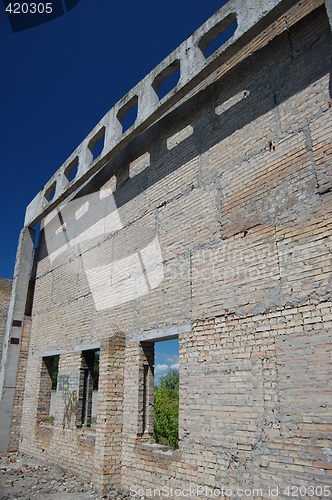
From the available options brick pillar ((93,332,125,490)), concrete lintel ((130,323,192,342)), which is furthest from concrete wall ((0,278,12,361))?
concrete lintel ((130,323,192,342))

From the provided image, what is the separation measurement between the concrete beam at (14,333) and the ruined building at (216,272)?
0.88m

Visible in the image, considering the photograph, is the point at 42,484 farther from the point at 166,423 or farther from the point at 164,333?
the point at 166,423

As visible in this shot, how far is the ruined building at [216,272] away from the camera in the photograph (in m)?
4.14

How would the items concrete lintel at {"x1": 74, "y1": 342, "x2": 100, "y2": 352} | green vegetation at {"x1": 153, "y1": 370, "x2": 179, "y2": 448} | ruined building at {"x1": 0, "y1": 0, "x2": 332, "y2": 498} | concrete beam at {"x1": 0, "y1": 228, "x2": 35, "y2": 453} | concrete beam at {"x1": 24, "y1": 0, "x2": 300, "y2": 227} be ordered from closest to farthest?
ruined building at {"x1": 0, "y1": 0, "x2": 332, "y2": 498}, concrete beam at {"x1": 24, "y1": 0, "x2": 300, "y2": 227}, concrete lintel at {"x1": 74, "y1": 342, "x2": 100, "y2": 352}, concrete beam at {"x1": 0, "y1": 228, "x2": 35, "y2": 453}, green vegetation at {"x1": 153, "y1": 370, "x2": 179, "y2": 448}

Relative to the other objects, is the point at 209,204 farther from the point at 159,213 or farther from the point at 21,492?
the point at 21,492

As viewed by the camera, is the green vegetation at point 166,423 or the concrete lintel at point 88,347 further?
the green vegetation at point 166,423

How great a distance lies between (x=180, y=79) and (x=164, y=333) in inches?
173

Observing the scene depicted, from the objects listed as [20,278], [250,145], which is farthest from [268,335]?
[20,278]

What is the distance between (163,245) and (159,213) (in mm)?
694

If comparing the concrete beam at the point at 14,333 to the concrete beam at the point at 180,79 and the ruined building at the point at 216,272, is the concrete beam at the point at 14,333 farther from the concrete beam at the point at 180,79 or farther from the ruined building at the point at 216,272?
the concrete beam at the point at 180,79

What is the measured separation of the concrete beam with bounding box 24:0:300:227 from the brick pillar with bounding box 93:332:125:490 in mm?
4148

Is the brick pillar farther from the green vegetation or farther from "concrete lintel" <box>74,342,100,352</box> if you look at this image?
the green vegetation

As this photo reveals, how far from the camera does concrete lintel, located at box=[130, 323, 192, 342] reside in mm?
5527

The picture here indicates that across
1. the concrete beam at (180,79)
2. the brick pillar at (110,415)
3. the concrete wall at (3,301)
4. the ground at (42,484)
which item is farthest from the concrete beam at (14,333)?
the concrete wall at (3,301)
